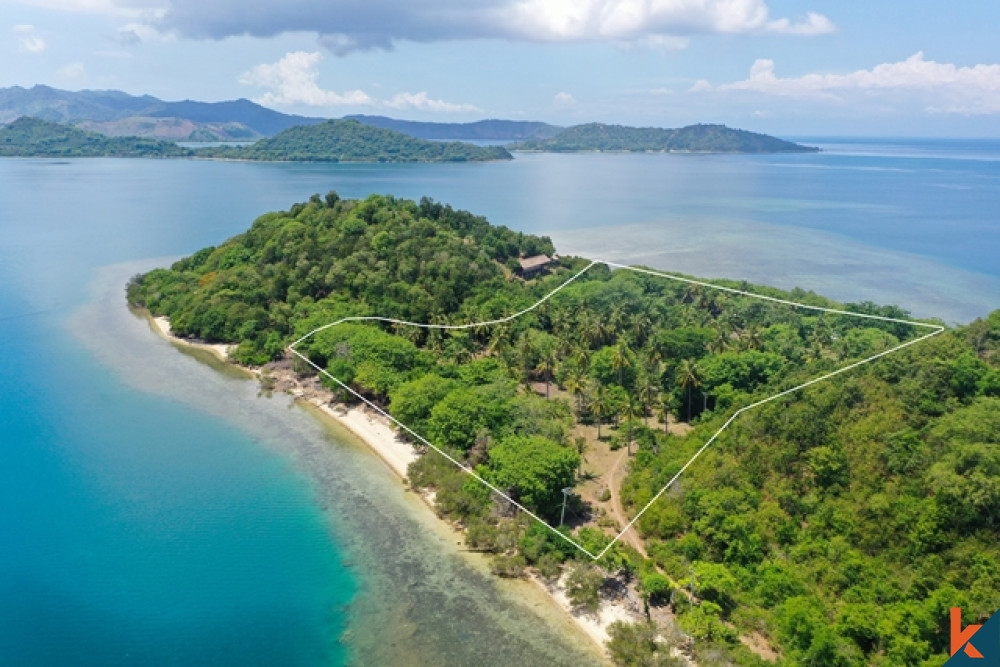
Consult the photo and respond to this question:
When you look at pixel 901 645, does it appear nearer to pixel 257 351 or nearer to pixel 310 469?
pixel 310 469

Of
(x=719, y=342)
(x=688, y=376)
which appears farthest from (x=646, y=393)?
(x=719, y=342)

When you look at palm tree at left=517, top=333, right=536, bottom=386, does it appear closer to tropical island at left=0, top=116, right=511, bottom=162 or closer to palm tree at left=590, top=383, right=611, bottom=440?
palm tree at left=590, top=383, right=611, bottom=440

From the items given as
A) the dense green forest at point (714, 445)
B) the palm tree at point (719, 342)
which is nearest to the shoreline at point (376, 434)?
the dense green forest at point (714, 445)

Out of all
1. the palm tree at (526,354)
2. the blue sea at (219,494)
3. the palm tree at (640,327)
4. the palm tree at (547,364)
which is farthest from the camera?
the palm tree at (640,327)

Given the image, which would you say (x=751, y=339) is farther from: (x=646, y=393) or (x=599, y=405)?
(x=599, y=405)

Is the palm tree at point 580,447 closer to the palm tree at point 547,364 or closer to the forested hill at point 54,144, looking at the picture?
the palm tree at point 547,364

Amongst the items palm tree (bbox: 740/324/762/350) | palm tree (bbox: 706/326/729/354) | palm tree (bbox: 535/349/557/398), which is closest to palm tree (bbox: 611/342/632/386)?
palm tree (bbox: 535/349/557/398)

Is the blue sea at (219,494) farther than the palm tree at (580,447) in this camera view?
No
